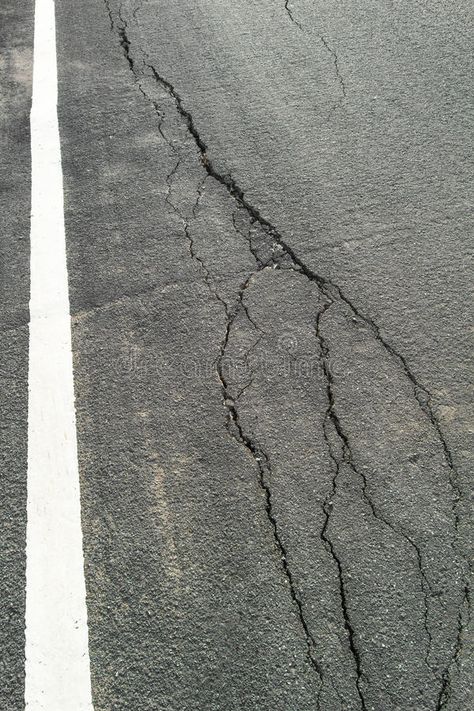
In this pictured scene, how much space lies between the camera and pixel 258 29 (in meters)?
7.32

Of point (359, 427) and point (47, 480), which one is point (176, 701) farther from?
point (359, 427)

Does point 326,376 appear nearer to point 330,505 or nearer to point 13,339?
point 330,505

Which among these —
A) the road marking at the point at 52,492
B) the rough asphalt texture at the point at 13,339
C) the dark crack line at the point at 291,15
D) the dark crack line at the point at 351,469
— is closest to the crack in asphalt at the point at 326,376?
the dark crack line at the point at 351,469

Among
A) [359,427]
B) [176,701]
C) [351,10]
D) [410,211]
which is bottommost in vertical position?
[176,701]

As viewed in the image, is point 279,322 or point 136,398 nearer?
point 136,398

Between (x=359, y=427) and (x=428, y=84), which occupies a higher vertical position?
(x=428, y=84)

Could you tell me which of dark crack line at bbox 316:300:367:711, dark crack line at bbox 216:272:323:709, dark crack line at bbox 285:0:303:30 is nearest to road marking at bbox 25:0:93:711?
dark crack line at bbox 216:272:323:709

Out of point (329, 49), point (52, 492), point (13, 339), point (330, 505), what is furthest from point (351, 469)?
point (329, 49)

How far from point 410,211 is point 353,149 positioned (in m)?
0.91

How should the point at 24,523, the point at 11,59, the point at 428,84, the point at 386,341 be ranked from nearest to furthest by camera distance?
the point at 24,523 → the point at 386,341 → the point at 428,84 → the point at 11,59

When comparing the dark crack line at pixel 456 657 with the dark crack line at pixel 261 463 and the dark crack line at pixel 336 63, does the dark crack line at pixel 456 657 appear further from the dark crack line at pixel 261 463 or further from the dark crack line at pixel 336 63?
the dark crack line at pixel 336 63

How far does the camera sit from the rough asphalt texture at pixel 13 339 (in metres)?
3.22

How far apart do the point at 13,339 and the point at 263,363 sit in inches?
62.1

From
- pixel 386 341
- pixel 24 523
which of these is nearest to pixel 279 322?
pixel 386 341
